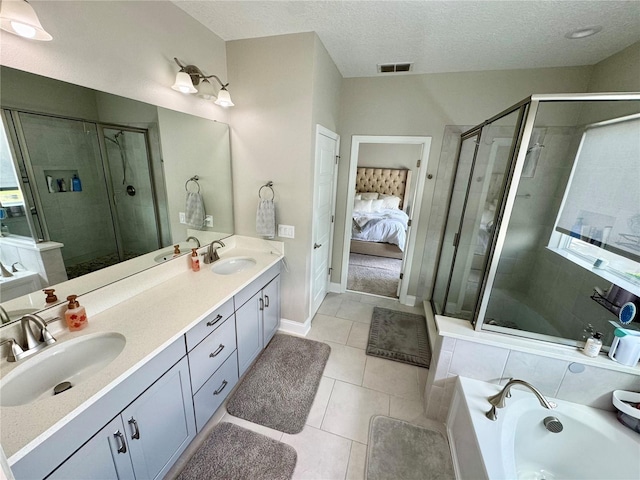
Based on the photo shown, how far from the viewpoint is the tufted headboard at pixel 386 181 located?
225 inches

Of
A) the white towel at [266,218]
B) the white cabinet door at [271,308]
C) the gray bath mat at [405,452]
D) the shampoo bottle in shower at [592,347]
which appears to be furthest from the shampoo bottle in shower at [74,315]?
the shampoo bottle in shower at [592,347]

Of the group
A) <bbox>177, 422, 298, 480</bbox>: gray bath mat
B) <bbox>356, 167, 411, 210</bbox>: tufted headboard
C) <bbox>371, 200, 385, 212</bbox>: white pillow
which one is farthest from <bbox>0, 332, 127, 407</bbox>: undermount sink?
<bbox>356, 167, 411, 210</bbox>: tufted headboard

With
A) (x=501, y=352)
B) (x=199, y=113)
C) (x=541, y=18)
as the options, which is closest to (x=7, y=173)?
(x=199, y=113)

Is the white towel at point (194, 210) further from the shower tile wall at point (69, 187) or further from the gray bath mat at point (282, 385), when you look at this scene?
the gray bath mat at point (282, 385)

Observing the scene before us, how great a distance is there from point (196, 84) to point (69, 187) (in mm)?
1107

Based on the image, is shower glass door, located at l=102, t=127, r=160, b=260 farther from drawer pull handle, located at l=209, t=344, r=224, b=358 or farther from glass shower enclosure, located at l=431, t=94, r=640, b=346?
glass shower enclosure, located at l=431, t=94, r=640, b=346

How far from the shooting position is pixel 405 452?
161cm

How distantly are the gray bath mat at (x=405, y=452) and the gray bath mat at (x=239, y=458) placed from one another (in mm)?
512

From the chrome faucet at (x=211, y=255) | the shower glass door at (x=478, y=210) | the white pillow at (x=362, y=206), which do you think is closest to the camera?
the shower glass door at (x=478, y=210)

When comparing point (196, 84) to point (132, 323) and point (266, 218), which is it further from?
point (132, 323)

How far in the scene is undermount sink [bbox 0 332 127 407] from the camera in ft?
3.27

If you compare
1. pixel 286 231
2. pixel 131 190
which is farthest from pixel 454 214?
pixel 131 190

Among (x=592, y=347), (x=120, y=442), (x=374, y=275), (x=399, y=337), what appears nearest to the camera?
(x=120, y=442)

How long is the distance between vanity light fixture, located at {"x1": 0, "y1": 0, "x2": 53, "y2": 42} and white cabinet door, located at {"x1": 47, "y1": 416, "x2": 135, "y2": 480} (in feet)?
5.17
